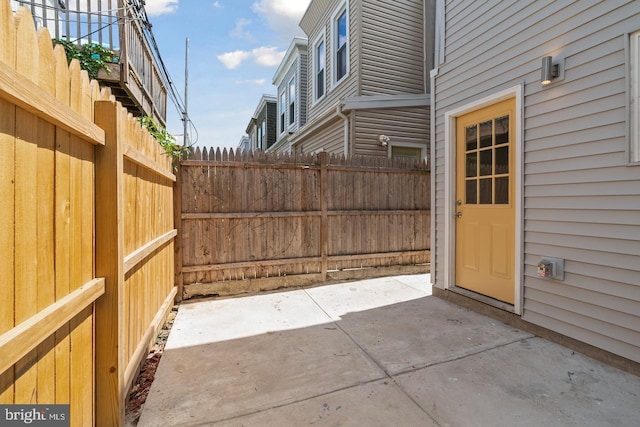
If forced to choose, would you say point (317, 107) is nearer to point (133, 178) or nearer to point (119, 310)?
point (133, 178)

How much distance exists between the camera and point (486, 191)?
142 inches

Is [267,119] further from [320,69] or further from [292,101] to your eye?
[320,69]

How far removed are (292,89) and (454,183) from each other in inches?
364

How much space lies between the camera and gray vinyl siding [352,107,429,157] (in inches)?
258

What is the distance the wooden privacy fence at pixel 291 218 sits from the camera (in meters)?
4.11

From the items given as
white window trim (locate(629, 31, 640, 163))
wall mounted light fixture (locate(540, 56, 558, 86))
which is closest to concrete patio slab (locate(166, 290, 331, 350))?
white window trim (locate(629, 31, 640, 163))

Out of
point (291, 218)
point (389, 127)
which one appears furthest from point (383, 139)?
point (291, 218)

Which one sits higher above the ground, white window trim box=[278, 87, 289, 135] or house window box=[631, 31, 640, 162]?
white window trim box=[278, 87, 289, 135]

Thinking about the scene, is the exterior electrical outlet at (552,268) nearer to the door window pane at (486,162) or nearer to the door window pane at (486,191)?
the door window pane at (486,191)

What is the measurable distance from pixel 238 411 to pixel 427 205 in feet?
14.3

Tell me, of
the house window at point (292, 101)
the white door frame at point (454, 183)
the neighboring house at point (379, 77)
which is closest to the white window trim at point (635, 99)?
the white door frame at point (454, 183)

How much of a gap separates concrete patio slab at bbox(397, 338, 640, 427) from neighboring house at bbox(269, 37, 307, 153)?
9.64 metres

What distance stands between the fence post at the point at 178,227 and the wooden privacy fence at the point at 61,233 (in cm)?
195

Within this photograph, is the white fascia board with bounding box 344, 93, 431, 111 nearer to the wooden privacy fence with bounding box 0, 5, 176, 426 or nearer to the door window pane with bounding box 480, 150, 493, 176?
the door window pane with bounding box 480, 150, 493, 176
